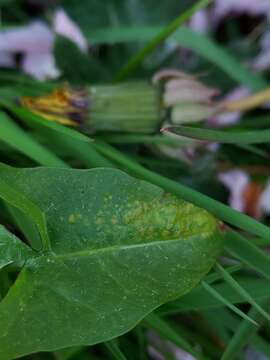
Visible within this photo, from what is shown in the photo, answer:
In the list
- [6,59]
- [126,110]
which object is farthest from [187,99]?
[6,59]

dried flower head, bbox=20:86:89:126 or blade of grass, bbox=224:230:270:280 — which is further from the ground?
dried flower head, bbox=20:86:89:126

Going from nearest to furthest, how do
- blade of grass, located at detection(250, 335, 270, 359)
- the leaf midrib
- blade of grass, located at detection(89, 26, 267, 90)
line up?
the leaf midrib → blade of grass, located at detection(250, 335, 270, 359) → blade of grass, located at detection(89, 26, 267, 90)

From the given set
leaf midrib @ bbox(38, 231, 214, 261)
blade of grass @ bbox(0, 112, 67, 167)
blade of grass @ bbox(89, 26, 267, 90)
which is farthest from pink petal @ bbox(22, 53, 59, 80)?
leaf midrib @ bbox(38, 231, 214, 261)

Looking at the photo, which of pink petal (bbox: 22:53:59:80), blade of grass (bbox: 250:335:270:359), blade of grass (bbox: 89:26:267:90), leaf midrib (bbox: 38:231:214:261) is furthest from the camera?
pink petal (bbox: 22:53:59:80)

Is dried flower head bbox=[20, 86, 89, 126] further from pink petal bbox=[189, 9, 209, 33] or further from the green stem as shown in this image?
pink petal bbox=[189, 9, 209, 33]

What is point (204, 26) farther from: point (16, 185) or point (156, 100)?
point (16, 185)

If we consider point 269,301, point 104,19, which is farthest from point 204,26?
point 269,301

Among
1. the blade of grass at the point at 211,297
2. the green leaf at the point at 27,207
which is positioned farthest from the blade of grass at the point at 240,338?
the green leaf at the point at 27,207

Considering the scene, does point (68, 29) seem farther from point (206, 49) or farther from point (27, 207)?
point (27, 207)
